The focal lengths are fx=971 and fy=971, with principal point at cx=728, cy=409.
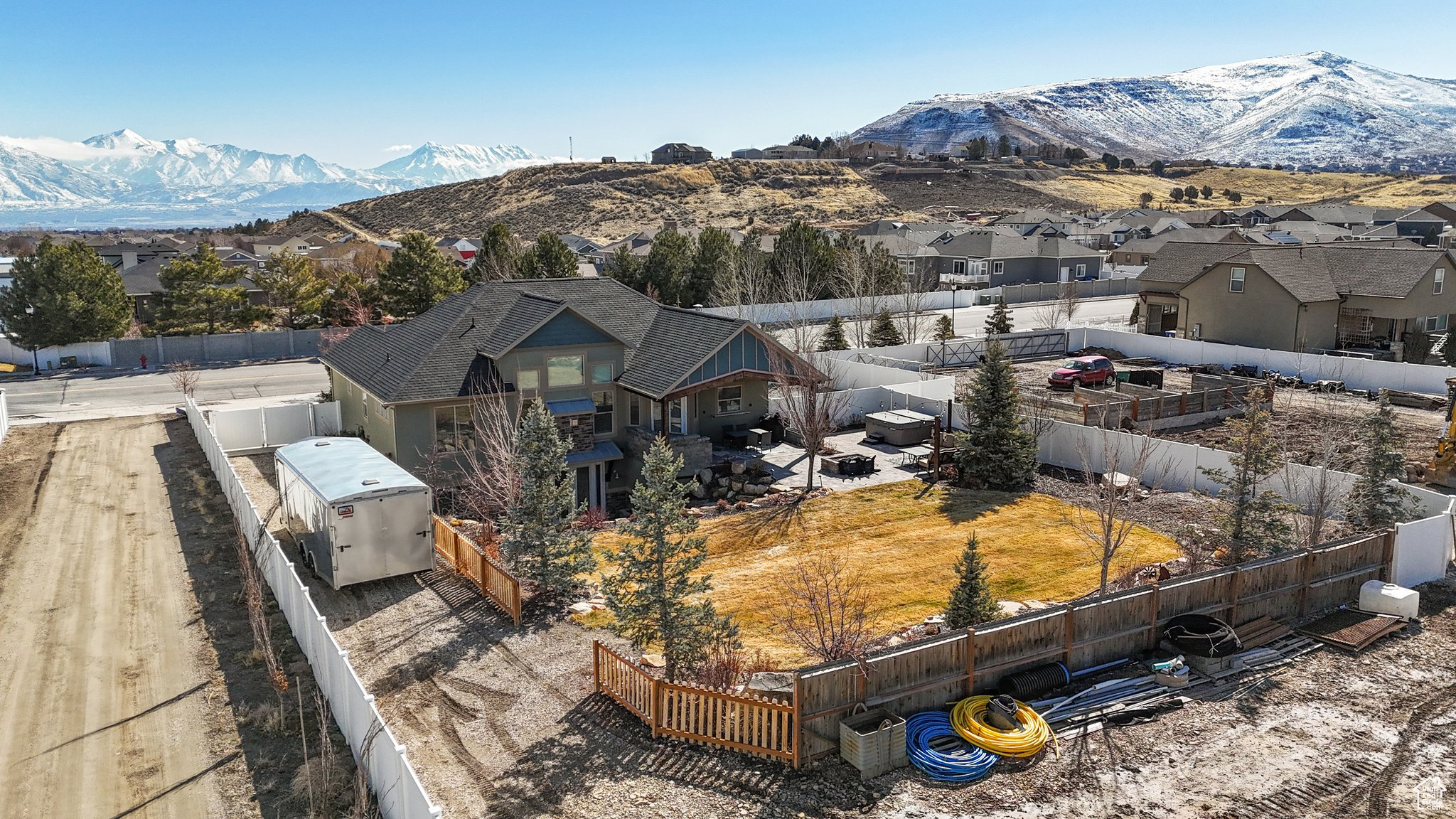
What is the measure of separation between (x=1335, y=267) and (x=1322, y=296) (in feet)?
14.3

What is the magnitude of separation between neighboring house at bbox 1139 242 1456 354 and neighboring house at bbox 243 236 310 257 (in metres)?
95.2

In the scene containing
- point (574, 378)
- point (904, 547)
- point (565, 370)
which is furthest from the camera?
point (574, 378)

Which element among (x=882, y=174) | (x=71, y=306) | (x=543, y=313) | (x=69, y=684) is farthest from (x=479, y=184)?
(x=69, y=684)

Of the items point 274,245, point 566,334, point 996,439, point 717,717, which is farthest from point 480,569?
point 274,245

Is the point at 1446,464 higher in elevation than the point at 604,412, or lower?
lower

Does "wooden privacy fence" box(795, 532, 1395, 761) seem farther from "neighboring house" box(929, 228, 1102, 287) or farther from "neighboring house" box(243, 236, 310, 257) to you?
"neighboring house" box(243, 236, 310, 257)

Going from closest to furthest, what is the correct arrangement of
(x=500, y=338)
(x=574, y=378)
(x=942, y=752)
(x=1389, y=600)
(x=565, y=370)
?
1. (x=942, y=752)
2. (x=1389, y=600)
3. (x=500, y=338)
4. (x=565, y=370)
5. (x=574, y=378)

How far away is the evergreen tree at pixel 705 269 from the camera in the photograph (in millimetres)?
63250

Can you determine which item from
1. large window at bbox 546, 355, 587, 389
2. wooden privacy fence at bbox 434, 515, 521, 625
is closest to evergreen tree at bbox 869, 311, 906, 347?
large window at bbox 546, 355, 587, 389

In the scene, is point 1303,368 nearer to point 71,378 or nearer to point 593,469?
point 593,469

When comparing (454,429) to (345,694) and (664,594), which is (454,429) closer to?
(664,594)

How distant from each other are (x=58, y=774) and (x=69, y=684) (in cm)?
349

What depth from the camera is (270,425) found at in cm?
3591

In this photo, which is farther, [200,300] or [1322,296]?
[200,300]
